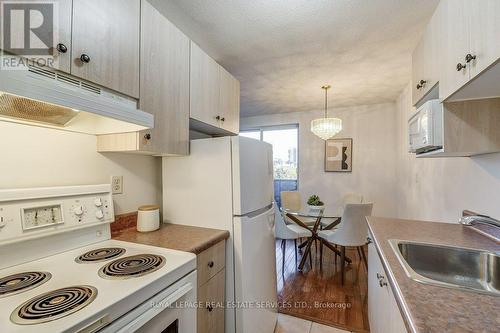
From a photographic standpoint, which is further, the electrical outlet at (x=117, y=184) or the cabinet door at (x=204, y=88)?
the cabinet door at (x=204, y=88)

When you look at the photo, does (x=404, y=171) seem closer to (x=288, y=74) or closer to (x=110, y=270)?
(x=288, y=74)

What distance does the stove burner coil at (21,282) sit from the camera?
0.74 m

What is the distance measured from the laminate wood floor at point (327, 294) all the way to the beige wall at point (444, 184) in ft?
3.40

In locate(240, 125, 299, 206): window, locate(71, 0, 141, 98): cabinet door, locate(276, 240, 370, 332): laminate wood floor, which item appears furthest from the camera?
locate(240, 125, 299, 206): window

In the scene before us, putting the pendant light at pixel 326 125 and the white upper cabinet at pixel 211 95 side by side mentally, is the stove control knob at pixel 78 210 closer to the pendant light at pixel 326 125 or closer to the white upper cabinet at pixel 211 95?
the white upper cabinet at pixel 211 95

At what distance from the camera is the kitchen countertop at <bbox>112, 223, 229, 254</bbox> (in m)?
1.17

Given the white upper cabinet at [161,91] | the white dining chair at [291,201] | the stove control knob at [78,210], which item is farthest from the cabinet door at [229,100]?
the white dining chair at [291,201]

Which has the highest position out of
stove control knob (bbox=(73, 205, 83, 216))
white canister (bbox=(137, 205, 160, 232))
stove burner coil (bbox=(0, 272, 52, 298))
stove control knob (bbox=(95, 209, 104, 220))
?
stove control knob (bbox=(73, 205, 83, 216))

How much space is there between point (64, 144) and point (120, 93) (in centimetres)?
44

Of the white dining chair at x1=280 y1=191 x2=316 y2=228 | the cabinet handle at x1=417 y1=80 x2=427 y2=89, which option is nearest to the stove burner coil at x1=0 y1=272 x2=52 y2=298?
the cabinet handle at x1=417 y1=80 x2=427 y2=89

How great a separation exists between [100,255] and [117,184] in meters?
0.52

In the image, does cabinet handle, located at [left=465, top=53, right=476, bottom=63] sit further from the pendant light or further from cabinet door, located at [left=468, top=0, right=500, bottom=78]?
the pendant light

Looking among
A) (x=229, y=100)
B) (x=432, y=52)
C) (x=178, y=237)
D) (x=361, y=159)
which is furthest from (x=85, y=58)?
(x=361, y=159)

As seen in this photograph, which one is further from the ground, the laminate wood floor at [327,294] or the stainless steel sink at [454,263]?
the stainless steel sink at [454,263]
